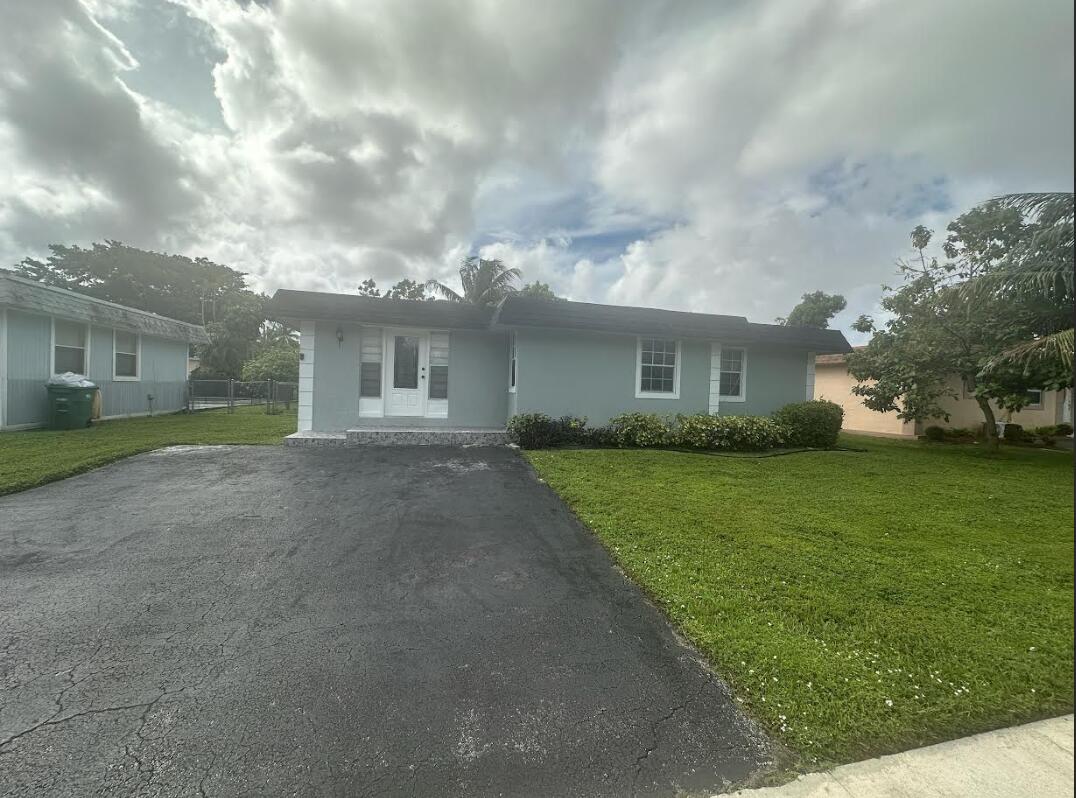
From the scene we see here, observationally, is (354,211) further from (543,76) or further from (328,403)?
(543,76)

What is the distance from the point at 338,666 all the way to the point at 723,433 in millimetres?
8287

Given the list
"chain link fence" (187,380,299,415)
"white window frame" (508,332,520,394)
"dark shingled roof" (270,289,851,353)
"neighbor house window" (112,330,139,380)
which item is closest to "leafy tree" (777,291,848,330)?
"dark shingled roof" (270,289,851,353)

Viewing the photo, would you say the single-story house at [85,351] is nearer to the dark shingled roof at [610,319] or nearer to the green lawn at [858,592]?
the dark shingled roof at [610,319]

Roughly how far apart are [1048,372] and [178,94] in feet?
53.0

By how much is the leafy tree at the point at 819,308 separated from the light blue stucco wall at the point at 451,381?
20699 millimetres

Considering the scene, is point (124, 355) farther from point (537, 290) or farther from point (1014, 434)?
point (1014, 434)

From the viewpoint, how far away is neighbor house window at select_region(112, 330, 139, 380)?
12.0 m

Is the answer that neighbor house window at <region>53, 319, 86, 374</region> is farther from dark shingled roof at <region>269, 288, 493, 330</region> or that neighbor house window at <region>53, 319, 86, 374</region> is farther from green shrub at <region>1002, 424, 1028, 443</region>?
green shrub at <region>1002, 424, 1028, 443</region>

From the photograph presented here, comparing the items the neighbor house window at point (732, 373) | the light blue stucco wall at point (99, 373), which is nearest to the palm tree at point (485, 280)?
the light blue stucco wall at point (99, 373)

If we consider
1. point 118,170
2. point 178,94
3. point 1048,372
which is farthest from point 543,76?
point 118,170

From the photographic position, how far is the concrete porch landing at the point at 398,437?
320 inches

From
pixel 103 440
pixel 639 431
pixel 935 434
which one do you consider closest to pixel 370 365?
pixel 103 440

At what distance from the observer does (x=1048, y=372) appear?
738cm

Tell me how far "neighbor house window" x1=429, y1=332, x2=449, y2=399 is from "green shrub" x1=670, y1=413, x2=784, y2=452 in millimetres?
5126
